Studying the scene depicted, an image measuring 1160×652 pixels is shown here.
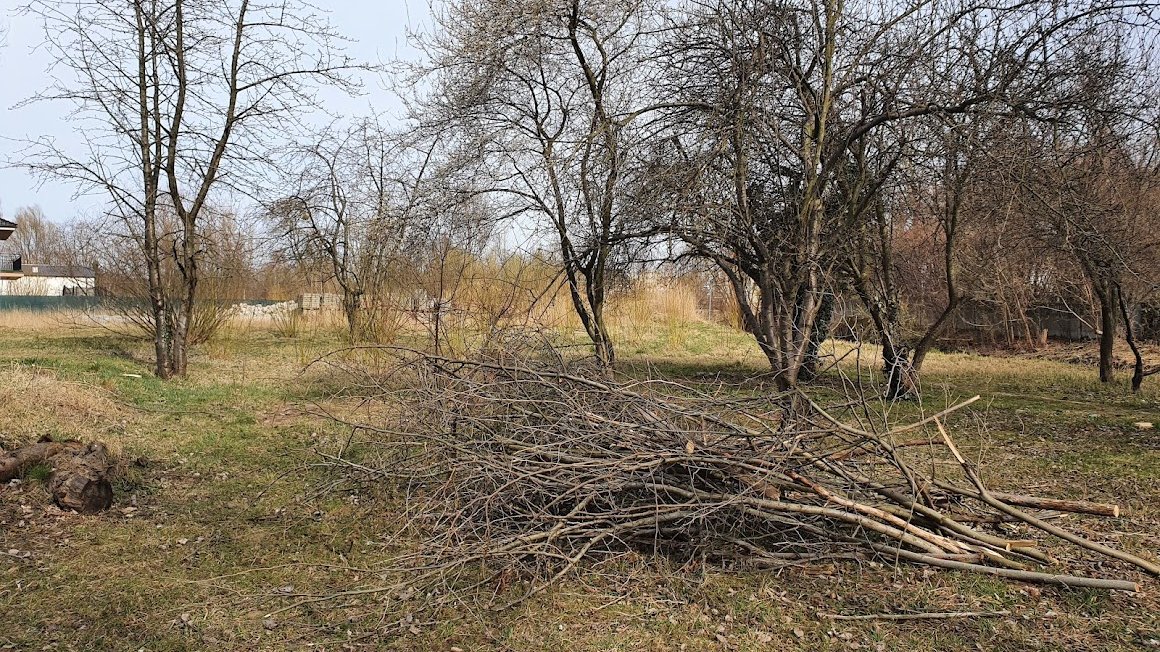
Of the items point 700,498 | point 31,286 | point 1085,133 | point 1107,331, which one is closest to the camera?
point 700,498

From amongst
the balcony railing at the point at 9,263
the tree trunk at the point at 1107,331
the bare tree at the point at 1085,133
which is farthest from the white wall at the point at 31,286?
the bare tree at the point at 1085,133

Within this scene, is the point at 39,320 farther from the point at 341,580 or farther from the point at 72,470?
the point at 341,580

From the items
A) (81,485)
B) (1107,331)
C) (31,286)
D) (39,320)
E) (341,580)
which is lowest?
(341,580)

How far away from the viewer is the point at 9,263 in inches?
1705

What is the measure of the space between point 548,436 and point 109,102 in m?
9.73

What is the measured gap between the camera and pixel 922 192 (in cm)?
833

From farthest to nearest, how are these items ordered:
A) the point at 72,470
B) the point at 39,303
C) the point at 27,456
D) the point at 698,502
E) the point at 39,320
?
the point at 39,303 < the point at 39,320 < the point at 27,456 < the point at 72,470 < the point at 698,502

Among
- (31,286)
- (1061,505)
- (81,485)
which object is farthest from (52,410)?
(31,286)

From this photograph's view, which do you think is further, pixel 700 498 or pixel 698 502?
pixel 700 498

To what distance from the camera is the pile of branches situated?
3936mm

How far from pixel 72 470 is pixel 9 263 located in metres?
47.2

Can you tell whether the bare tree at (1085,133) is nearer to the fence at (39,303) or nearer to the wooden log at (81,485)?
the wooden log at (81,485)

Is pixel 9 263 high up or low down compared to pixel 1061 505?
up

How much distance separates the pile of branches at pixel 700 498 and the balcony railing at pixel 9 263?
1800 inches
